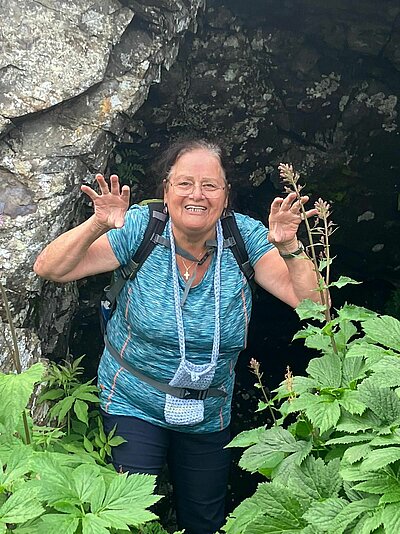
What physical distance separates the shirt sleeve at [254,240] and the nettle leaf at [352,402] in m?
1.39

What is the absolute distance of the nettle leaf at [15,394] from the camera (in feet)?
6.72

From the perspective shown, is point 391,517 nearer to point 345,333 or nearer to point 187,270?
point 345,333

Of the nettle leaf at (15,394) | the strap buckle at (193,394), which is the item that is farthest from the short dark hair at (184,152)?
the nettle leaf at (15,394)

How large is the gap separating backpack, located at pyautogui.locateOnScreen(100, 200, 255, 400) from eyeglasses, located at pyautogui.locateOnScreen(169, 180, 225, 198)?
207 mm

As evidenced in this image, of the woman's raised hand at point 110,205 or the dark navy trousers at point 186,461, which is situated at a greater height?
the woman's raised hand at point 110,205

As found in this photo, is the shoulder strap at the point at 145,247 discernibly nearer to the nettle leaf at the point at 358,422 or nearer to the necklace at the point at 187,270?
the necklace at the point at 187,270

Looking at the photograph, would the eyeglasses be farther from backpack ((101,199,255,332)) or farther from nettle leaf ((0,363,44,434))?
nettle leaf ((0,363,44,434))

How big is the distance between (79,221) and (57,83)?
1068 mm

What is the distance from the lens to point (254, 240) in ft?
10.9

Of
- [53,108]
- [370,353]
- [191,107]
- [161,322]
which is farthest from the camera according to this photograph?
[191,107]

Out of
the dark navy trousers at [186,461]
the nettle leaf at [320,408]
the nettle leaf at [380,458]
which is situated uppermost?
the nettle leaf at [320,408]

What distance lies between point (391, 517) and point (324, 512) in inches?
8.2

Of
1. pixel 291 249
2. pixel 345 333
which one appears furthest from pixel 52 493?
pixel 291 249

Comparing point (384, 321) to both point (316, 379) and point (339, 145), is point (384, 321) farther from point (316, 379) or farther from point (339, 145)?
point (339, 145)
